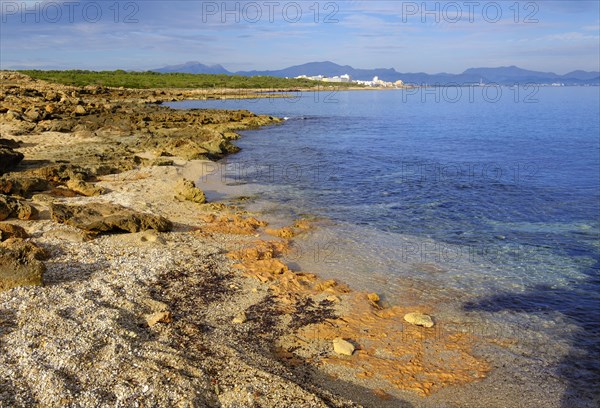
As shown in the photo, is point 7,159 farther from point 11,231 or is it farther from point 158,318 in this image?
point 158,318

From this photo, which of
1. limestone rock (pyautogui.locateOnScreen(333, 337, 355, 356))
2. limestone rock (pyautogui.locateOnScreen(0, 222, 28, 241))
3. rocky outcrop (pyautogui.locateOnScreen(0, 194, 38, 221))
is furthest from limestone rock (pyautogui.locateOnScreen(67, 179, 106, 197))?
limestone rock (pyautogui.locateOnScreen(333, 337, 355, 356))

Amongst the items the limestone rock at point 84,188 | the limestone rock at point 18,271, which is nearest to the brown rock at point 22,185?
the limestone rock at point 84,188

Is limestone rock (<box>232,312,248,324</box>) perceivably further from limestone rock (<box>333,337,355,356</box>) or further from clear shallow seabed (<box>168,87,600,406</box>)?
clear shallow seabed (<box>168,87,600,406</box>)

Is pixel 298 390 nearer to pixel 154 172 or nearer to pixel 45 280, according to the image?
pixel 45 280

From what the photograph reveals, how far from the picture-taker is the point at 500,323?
10.4m

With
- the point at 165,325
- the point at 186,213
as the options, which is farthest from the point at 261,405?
the point at 186,213

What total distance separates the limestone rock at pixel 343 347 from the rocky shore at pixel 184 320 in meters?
0.03

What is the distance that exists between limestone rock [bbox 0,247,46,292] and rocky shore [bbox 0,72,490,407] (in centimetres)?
3

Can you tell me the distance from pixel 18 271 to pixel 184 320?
3.71 metres

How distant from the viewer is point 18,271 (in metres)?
9.77

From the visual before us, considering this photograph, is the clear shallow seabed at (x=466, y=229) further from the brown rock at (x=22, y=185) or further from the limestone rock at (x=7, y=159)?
the limestone rock at (x=7, y=159)

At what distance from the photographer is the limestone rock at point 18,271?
9555 millimetres

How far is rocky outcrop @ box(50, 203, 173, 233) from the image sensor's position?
44.7 ft

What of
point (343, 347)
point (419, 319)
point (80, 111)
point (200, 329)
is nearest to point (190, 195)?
point (200, 329)
